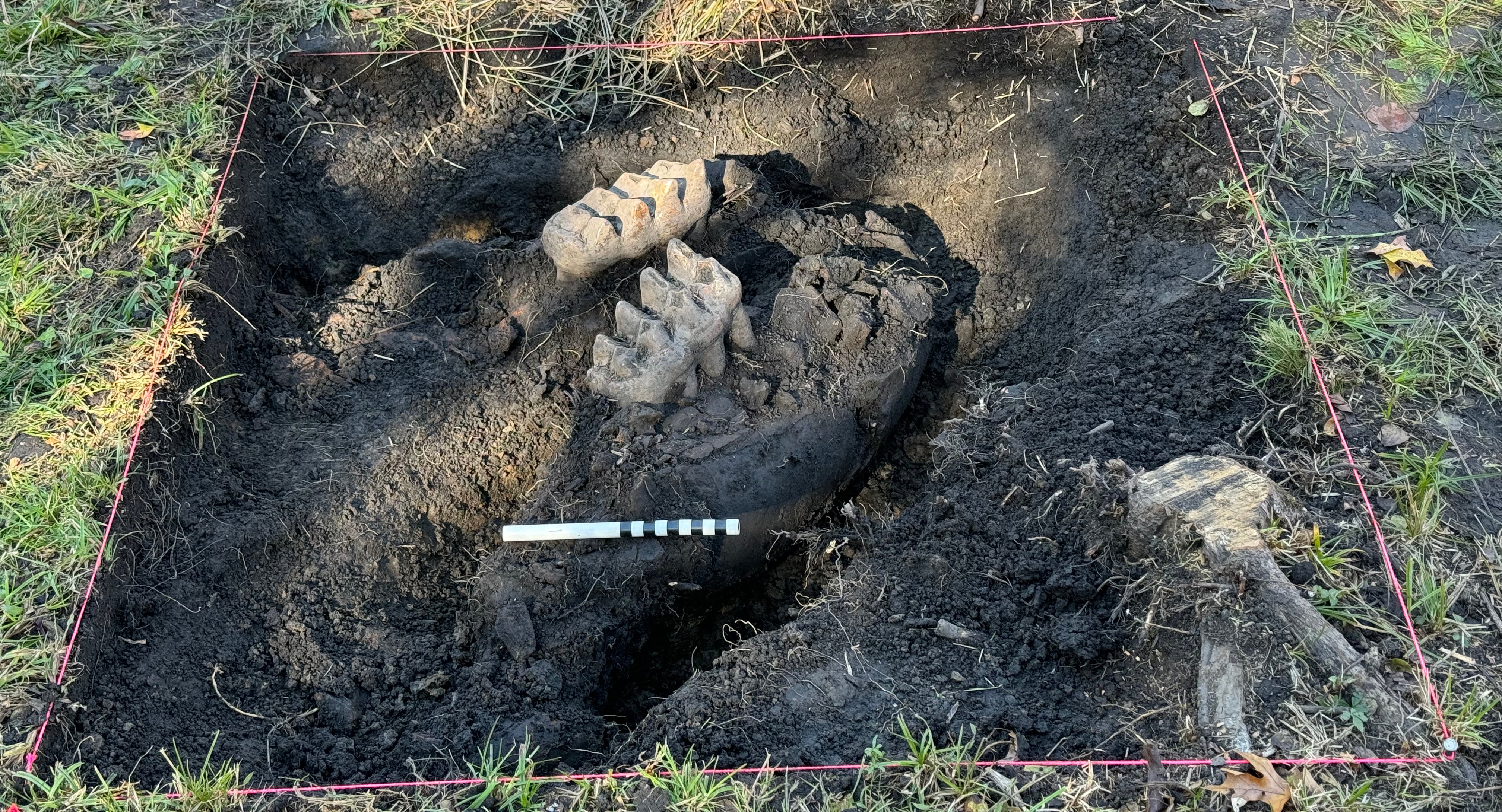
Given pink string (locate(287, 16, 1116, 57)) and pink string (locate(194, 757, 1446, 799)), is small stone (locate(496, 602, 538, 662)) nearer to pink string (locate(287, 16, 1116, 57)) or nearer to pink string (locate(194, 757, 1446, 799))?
pink string (locate(194, 757, 1446, 799))

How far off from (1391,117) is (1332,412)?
4.35ft

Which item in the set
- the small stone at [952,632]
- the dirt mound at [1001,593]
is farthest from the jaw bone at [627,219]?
the small stone at [952,632]

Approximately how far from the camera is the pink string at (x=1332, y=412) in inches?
73.7

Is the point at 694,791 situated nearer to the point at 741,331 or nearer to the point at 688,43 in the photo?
the point at 741,331

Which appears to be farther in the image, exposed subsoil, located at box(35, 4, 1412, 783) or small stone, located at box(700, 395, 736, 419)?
small stone, located at box(700, 395, 736, 419)

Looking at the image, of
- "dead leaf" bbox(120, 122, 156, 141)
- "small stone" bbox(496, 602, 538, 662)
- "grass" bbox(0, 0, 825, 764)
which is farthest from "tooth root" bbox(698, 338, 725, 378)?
"dead leaf" bbox(120, 122, 156, 141)

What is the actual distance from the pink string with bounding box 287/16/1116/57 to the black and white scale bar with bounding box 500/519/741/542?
1695 mm

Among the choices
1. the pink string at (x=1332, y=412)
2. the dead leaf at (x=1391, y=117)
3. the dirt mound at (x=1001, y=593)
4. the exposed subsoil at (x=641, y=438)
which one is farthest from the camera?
the dead leaf at (x=1391, y=117)

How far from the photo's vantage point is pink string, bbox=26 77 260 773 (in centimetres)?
203

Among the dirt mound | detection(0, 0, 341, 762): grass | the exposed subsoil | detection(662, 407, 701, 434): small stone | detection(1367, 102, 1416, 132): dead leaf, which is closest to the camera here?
the dirt mound

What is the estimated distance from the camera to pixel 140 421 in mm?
2477

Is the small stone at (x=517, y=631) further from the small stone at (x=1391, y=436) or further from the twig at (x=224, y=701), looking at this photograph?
the small stone at (x=1391, y=436)

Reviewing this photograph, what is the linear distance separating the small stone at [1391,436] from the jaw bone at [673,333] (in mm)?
1476

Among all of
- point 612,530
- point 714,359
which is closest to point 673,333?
point 714,359
